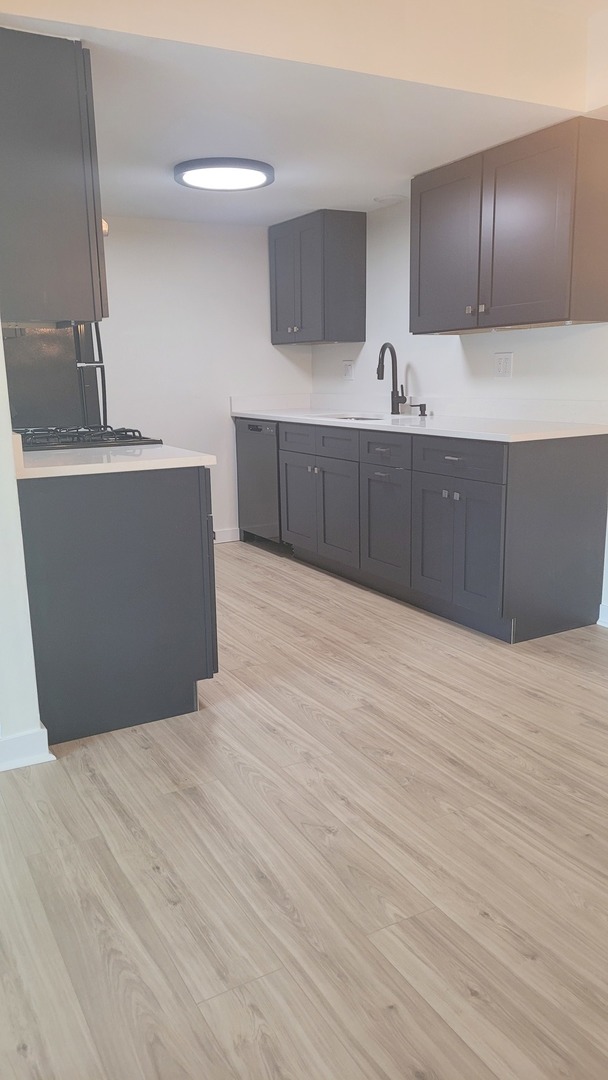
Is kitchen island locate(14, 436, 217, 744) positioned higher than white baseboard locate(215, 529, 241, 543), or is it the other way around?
kitchen island locate(14, 436, 217, 744)

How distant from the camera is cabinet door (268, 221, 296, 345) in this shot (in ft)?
16.5

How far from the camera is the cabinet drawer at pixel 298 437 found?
175 inches

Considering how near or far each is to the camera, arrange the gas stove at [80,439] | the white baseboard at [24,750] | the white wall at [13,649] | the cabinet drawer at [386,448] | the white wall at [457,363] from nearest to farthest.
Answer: the white wall at [13,649] < the white baseboard at [24,750] < the gas stove at [80,439] < the white wall at [457,363] < the cabinet drawer at [386,448]

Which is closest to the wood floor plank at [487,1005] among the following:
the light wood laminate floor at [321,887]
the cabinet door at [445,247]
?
the light wood laminate floor at [321,887]

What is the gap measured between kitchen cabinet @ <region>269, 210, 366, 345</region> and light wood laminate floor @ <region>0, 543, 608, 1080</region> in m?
2.64

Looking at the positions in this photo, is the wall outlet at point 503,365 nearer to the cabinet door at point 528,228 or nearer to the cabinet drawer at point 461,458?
the cabinet door at point 528,228

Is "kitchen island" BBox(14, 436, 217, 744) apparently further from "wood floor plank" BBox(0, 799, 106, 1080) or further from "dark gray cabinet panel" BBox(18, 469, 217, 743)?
"wood floor plank" BBox(0, 799, 106, 1080)

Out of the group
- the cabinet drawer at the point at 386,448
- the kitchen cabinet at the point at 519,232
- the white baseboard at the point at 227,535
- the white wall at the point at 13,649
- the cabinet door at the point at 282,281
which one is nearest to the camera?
the white wall at the point at 13,649

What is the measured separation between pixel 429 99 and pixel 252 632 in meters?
2.26

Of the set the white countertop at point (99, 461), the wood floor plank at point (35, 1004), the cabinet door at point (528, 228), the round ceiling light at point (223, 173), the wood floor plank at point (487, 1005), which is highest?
the round ceiling light at point (223, 173)

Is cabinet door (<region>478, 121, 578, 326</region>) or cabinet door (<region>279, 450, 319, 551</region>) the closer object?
cabinet door (<region>478, 121, 578, 326</region>)

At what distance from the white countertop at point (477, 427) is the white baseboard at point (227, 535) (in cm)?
127

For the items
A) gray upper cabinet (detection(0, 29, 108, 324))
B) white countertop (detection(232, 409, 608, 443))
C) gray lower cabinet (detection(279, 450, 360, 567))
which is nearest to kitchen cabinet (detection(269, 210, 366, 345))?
white countertop (detection(232, 409, 608, 443))

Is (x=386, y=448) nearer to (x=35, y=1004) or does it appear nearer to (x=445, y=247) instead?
(x=445, y=247)
